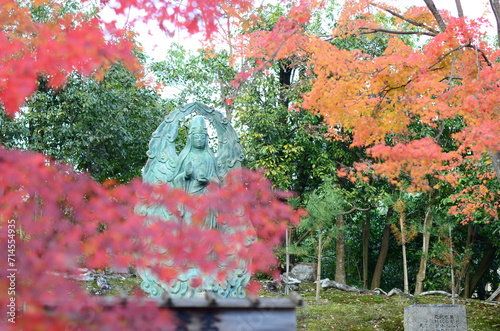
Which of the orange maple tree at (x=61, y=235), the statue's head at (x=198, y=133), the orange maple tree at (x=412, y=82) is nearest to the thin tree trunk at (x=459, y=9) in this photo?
the orange maple tree at (x=412, y=82)

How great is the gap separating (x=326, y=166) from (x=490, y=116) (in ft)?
25.7

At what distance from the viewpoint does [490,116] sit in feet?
23.8

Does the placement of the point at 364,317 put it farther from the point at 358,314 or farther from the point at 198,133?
the point at 198,133

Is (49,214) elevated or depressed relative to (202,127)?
depressed

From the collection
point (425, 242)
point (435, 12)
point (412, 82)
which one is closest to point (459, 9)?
point (435, 12)

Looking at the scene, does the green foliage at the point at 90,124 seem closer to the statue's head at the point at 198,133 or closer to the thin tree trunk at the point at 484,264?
the statue's head at the point at 198,133

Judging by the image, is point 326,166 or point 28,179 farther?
point 326,166

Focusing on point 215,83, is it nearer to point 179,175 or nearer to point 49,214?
point 179,175

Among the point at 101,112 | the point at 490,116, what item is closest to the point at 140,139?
the point at 101,112

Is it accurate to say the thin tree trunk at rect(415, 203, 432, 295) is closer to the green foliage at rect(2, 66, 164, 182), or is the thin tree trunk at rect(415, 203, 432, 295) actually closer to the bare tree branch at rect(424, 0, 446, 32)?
the green foliage at rect(2, 66, 164, 182)

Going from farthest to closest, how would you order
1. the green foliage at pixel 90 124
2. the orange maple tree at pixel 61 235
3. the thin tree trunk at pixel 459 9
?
the green foliage at pixel 90 124, the thin tree trunk at pixel 459 9, the orange maple tree at pixel 61 235

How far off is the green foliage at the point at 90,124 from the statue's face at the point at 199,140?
6.05 m

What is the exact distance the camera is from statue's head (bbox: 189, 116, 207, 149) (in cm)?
794

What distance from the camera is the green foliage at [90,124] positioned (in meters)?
13.2
